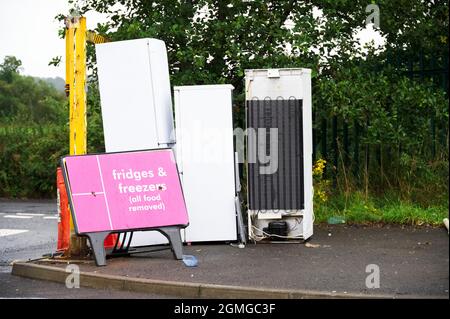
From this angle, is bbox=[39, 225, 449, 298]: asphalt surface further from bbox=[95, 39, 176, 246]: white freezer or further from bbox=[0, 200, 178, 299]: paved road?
→ bbox=[95, 39, 176, 246]: white freezer

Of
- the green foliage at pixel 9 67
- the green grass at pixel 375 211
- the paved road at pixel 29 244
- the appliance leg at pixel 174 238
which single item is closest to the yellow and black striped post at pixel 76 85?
the paved road at pixel 29 244

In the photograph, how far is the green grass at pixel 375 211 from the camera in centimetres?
1359

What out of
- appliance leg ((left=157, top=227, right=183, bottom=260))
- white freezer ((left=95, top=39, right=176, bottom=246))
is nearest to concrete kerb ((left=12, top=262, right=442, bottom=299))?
appliance leg ((left=157, top=227, right=183, bottom=260))

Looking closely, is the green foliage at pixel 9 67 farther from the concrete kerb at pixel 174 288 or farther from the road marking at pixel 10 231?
the concrete kerb at pixel 174 288

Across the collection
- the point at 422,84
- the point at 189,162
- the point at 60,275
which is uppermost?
the point at 422,84

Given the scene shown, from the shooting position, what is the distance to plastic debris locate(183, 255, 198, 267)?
10.9 m

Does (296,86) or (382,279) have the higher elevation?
(296,86)

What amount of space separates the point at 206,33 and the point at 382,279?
732 cm

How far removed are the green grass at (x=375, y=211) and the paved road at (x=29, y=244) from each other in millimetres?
4333

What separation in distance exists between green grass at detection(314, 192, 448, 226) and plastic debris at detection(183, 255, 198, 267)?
348 cm
